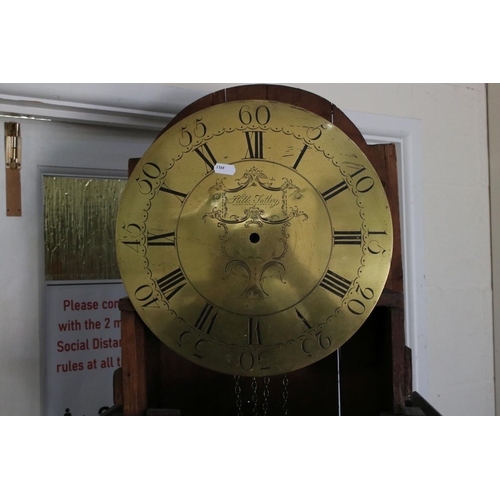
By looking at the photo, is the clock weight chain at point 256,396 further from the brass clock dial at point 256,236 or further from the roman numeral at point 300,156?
the roman numeral at point 300,156

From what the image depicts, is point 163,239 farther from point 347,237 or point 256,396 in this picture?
point 256,396

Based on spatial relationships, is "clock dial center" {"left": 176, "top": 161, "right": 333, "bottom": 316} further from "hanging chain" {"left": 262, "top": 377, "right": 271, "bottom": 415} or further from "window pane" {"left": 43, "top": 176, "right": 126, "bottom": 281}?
"window pane" {"left": 43, "top": 176, "right": 126, "bottom": 281}

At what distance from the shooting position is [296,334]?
0.73 metres

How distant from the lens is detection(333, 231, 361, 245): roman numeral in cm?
73

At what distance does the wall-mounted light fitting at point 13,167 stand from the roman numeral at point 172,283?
0.48 meters

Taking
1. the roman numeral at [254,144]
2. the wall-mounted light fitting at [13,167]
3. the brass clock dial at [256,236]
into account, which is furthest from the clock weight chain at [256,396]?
the wall-mounted light fitting at [13,167]

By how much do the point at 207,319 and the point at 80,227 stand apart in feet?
1.65

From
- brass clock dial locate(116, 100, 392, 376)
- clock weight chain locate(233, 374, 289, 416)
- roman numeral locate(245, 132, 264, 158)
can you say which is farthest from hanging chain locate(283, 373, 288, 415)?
roman numeral locate(245, 132, 264, 158)

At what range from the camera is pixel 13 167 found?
0.99 m

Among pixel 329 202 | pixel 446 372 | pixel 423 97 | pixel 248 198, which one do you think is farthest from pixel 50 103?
pixel 446 372

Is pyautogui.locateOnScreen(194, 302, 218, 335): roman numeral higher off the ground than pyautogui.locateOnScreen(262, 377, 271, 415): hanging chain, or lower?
higher

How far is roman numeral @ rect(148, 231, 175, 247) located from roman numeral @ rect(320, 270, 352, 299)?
252 millimetres

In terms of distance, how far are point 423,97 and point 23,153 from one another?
1.06 metres

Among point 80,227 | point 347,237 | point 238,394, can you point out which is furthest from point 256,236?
point 80,227
